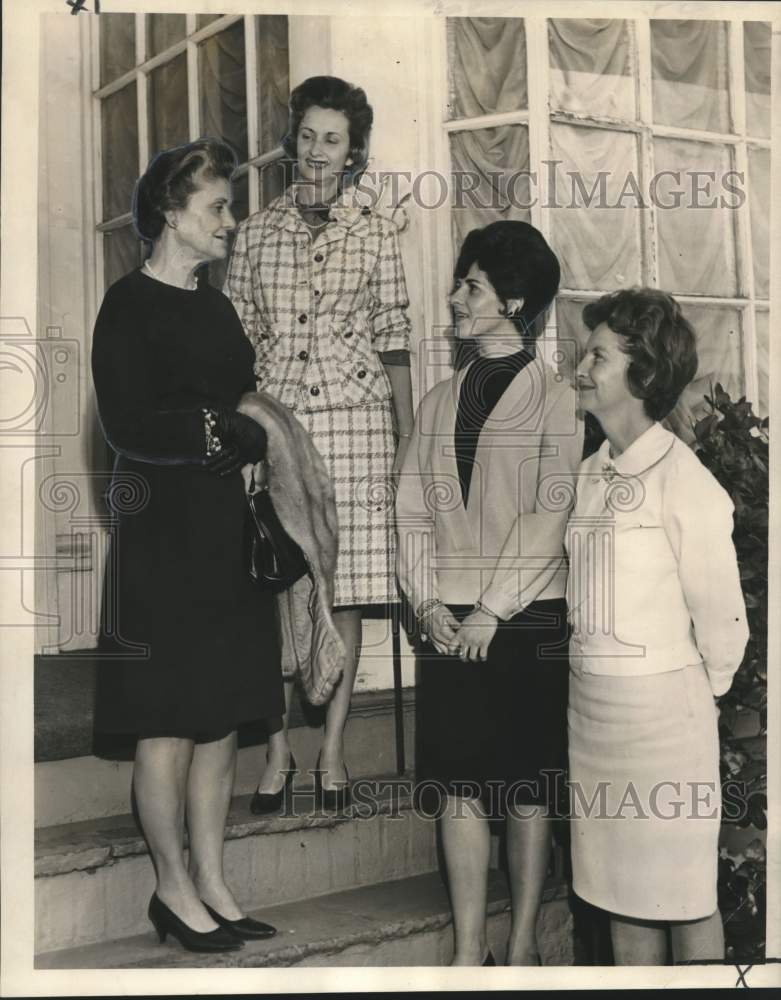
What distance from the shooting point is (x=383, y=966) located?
364 centimetres

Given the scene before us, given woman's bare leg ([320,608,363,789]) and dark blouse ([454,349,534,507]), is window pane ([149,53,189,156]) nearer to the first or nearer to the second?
dark blouse ([454,349,534,507])

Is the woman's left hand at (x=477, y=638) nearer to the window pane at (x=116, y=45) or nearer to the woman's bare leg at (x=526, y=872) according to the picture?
the woman's bare leg at (x=526, y=872)

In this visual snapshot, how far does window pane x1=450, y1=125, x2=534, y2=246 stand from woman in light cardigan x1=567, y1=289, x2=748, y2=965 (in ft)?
2.00

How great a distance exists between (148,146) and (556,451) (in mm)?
1729

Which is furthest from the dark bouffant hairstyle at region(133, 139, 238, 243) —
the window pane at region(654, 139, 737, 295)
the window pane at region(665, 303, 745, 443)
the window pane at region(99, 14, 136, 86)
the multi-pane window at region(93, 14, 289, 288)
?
the window pane at region(665, 303, 745, 443)

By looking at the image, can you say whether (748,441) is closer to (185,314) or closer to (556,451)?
(556,451)

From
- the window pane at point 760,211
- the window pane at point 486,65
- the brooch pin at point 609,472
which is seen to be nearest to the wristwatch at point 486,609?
the brooch pin at point 609,472

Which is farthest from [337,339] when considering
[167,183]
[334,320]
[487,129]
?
[487,129]

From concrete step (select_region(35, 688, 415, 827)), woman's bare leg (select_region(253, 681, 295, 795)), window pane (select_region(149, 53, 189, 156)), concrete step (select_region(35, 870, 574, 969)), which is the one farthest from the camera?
window pane (select_region(149, 53, 189, 156))

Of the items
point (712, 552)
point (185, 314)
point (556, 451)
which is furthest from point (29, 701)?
point (712, 552)

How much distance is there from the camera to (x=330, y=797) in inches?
152

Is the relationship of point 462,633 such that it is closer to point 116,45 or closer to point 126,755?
point 126,755

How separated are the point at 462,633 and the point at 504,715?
0.26m

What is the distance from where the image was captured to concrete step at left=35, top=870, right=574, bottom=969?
3.47 metres
